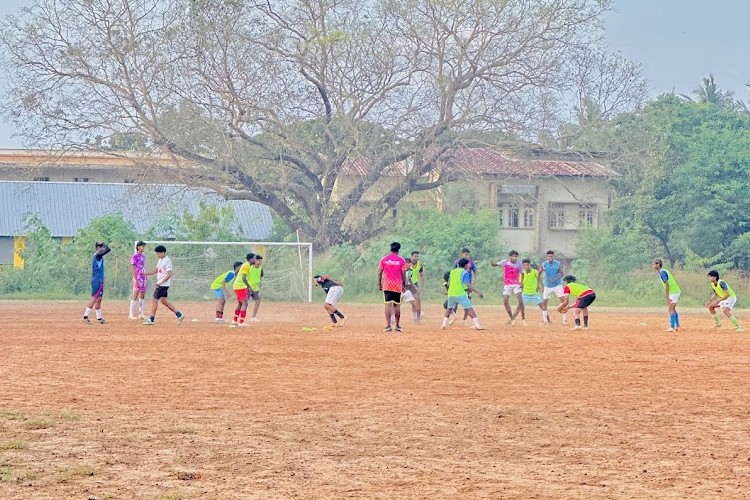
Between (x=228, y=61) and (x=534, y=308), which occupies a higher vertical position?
(x=228, y=61)

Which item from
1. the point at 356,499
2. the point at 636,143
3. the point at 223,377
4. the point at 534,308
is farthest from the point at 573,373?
the point at 636,143

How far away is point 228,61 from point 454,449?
1431 inches

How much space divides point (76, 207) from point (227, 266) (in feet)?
59.8

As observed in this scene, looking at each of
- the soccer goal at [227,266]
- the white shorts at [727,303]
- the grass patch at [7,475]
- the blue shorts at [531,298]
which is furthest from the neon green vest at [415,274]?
the grass patch at [7,475]

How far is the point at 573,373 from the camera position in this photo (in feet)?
56.5

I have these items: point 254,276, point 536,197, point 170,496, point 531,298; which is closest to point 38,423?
point 170,496

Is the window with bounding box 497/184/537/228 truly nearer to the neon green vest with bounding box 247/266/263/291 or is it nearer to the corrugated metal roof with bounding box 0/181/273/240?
the corrugated metal roof with bounding box 0/181/273/240

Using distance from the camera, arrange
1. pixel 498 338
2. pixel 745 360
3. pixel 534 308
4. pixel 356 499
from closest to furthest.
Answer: pixel 356 499 → pixel 745 360 → pixel 498 338 → pixel 534 308

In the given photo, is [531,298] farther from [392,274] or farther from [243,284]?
[243,284]

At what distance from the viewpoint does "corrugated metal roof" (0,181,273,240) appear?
58.2m

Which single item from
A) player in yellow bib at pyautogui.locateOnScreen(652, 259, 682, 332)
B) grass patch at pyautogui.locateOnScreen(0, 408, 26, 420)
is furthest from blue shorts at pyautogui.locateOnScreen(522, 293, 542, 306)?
Answer: grass patch at pyautogui.locateOnScreen(0, 408, 26, 420)

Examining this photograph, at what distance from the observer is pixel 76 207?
59.8 metres

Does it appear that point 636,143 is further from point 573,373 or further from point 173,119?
point 573,373

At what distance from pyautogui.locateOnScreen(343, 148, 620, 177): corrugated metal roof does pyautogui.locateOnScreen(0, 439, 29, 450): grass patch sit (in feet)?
125
